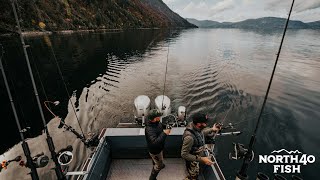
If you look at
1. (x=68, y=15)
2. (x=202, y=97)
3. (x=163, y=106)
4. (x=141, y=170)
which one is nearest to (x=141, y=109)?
(x=163, y=106)

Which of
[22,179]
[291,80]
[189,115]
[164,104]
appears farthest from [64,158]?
[291,80]

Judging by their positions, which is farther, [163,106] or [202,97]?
[202,97]


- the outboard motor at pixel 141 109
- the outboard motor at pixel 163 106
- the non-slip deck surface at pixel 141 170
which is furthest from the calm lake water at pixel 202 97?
the outboard motor at pixel 141 109

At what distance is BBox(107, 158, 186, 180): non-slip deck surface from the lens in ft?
19.2

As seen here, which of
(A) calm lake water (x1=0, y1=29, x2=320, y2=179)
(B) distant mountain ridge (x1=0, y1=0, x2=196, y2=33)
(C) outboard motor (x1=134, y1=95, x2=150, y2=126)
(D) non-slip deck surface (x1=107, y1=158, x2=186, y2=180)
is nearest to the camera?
(D) non-slip deck surface (x1=107, y1=158, x2=186, y2=180)

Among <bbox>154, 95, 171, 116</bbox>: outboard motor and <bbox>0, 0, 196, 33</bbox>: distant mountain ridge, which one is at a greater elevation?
<bbox>0, 0, 196, 33</bbox>: distant mountain ridge

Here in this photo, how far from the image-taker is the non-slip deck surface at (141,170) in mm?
5840

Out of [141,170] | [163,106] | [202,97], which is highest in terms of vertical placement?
[163,106]

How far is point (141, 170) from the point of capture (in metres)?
6.05

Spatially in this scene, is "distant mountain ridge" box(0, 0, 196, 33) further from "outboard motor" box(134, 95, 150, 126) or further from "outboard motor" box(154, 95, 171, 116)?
"outboard motor" box(134, 95, 150, 126)

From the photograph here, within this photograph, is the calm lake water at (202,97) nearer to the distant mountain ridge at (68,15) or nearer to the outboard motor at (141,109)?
the outboard motor at (141,109)

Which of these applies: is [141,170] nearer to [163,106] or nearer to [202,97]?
[163,106]

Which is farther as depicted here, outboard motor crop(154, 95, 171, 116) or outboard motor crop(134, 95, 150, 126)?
outboard motor crop(154, 95, 171, 116)

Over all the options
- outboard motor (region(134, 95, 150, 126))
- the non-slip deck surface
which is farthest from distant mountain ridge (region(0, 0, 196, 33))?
the non-slip deck surface
